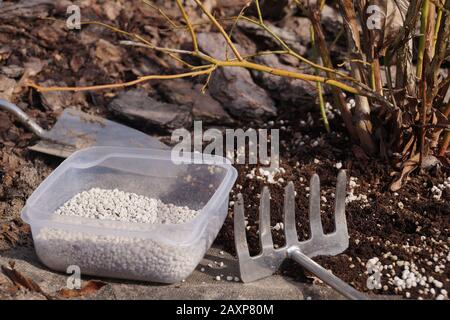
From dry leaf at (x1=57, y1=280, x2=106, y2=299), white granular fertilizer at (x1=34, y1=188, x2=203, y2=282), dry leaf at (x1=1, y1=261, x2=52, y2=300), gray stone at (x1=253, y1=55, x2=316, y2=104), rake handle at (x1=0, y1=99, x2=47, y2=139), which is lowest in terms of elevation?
dry leaf at (x1=57, y1=280, x2=106, y2=299)

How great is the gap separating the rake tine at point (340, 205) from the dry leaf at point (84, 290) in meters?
0.82

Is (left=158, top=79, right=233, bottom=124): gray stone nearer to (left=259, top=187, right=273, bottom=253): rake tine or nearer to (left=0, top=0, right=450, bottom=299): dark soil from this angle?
(left=0, top=0, right=450, bottom=299): dark soil

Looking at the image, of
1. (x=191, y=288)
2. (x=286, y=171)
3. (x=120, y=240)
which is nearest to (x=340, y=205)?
(x=286, y=171)

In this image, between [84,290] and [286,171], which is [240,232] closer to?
[84,290]

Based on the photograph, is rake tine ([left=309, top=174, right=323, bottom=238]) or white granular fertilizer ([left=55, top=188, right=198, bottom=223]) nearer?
rake tine ([left=309, top=174, right=323, bottom=238])

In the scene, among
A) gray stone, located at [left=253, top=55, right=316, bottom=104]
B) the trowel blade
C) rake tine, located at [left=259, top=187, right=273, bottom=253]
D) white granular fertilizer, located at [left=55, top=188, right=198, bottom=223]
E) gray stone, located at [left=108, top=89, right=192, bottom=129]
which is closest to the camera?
rake tine, located at [left=259, top=187, right=273, bottom=253]

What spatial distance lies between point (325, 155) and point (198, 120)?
68cm

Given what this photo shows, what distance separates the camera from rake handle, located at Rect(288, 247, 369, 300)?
2.04 meters

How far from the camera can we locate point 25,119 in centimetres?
303

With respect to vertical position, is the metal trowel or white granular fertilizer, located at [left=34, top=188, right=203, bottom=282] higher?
the metal trowel

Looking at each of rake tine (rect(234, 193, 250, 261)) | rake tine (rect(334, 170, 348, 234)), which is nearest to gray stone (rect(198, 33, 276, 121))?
rake tine (rect(334, 170, 348, 234))

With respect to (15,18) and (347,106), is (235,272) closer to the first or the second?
(347,106)

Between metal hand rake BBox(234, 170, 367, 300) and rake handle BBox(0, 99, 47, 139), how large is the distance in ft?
3.89

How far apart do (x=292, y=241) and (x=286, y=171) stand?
586mm
